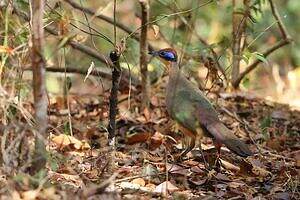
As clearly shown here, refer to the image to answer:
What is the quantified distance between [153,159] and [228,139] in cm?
55

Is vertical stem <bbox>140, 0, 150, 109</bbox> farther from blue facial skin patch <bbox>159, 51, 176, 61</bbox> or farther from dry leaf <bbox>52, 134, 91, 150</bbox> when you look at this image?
dry leaf <bbox>52, 134, 91, 150</bbox>

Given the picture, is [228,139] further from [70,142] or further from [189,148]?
[70,142]

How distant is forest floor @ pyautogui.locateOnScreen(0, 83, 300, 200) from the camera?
3.42 m

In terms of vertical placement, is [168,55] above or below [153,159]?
above

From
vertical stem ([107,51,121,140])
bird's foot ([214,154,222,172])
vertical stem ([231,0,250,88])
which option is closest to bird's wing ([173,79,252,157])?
bird's foot ([214,154,222,172])

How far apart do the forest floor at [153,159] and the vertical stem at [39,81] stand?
6 cm

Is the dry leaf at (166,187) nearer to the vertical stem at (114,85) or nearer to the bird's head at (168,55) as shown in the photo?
the vertical stem at (114,85)

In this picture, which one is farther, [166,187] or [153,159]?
[153,159]

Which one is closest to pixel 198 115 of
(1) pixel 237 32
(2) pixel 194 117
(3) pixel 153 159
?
(2) pixel 194 117

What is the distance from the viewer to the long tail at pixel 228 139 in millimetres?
4215

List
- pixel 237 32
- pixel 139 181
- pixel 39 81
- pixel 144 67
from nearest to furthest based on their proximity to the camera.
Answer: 1. pixel 39 81
2. pixel 139 181
3. pixel 144 67
4. pixel 237 32

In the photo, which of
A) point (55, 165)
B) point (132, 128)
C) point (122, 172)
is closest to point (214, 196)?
point (122, 172)

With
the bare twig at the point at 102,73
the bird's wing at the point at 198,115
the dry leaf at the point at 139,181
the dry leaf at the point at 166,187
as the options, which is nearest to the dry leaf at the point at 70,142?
the bird's wing at the point at 198,115

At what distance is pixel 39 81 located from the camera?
3367 millimetres
